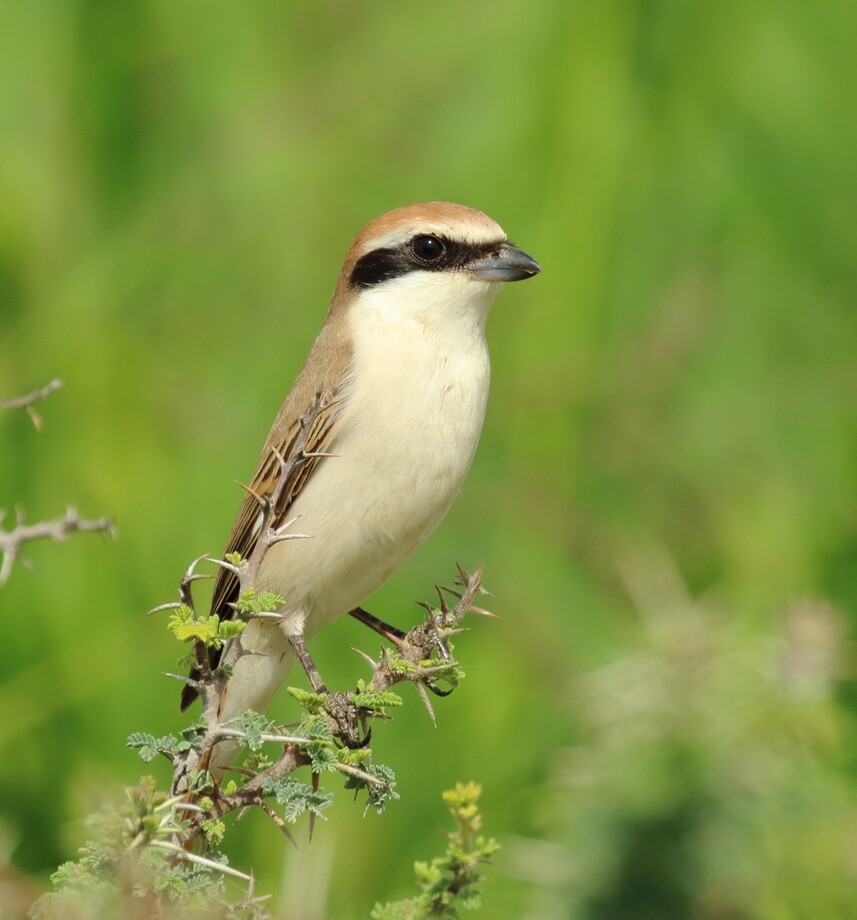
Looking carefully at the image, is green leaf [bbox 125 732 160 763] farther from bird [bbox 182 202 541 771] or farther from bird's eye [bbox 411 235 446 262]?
bird's eye [bbox 411 235 446 262]

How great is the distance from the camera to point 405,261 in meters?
3.01

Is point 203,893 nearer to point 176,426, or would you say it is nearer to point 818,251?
point 176,426

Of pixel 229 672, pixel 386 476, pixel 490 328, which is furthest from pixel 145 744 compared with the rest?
pixel 490 328

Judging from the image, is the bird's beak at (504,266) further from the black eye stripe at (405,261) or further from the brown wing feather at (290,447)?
the brown wing feather at (290,447)

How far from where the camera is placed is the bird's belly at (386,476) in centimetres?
269

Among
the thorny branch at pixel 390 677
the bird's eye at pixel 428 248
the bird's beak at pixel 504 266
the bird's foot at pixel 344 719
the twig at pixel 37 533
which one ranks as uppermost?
the bird's eye at pixel 428 248

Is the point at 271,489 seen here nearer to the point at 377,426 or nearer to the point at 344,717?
the point at 377,426

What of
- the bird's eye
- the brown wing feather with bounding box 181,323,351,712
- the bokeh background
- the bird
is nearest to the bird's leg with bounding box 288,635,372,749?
the bird

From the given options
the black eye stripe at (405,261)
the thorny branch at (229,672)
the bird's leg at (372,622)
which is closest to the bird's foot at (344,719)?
the thorny branch at (229,672)

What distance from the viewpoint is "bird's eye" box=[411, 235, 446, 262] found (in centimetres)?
298

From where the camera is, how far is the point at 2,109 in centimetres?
366

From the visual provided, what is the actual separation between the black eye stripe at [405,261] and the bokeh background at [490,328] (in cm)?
68

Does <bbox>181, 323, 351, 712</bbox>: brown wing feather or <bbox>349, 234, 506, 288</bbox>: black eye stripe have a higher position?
<bbox>349, 234, 506, 288</bbox>: black eye stripe

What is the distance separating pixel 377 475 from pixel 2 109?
1756 millimetres
